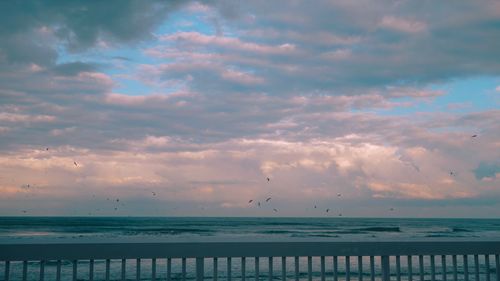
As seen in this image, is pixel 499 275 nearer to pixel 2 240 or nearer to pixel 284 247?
pixel 284 247

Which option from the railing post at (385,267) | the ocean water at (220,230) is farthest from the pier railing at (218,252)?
the ocean water at (220,230)

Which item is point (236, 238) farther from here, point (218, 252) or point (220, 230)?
point (220, 230)

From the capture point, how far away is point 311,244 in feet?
10.8

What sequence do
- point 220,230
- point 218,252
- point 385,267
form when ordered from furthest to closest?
1. point 220,230
2. point 385,267
3. point 218,252

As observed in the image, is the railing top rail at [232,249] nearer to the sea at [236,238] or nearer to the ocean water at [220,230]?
the sea at [236,238]

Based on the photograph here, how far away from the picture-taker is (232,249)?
3.18 metres

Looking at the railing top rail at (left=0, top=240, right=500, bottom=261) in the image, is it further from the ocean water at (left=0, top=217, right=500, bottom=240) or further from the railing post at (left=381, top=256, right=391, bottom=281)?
the ocean water at (left=0, top=217, right=500, bottom=240)

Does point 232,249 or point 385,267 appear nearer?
point 232,249

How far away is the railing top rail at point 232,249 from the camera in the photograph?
3023 millimetres

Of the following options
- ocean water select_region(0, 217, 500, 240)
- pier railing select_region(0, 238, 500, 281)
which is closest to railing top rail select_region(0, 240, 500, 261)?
pier railing select_region(0, 238, 500, 281)

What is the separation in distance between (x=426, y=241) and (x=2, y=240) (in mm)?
3043

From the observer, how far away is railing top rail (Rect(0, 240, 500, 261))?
3.02 meters

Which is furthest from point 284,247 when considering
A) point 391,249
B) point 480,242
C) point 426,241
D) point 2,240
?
point 2,240

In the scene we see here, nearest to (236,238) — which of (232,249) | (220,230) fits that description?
(232,249)
